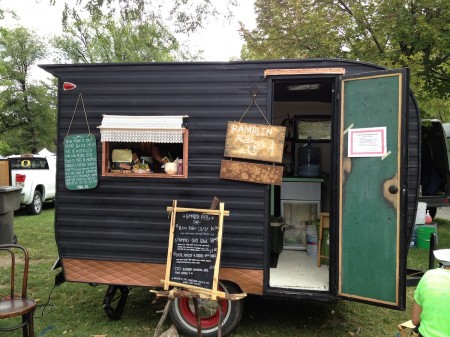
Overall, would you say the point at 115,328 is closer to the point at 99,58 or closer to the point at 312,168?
the point at 312,168

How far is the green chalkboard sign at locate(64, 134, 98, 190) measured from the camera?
12.8 feet

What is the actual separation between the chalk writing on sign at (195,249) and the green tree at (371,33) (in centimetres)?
537

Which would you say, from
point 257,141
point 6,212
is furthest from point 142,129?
point 6,212

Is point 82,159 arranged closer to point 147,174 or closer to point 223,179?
point 147,174

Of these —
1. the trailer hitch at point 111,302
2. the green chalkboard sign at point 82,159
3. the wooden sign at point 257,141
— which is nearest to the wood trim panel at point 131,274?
the trailer hitch at point 111,302

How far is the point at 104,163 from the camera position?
154 inches

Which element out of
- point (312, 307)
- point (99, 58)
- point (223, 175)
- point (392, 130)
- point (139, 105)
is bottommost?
point (312, 307)

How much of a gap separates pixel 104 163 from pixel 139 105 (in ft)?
2.21

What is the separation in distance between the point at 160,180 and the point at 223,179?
2.04 ft

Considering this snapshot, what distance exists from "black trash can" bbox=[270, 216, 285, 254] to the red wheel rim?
1407 millimetres

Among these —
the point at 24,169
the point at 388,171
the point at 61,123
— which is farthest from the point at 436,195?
the point at 24,169

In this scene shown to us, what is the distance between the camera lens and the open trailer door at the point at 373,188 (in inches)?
130

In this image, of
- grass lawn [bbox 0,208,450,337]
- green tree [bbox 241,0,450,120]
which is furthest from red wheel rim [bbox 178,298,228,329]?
green tree [bbox 241,0,450,120]

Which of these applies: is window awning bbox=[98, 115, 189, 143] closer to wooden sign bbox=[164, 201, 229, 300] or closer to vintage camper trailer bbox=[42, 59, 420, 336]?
vintage camper trailer bbox=[42, 59, 420, 336]
